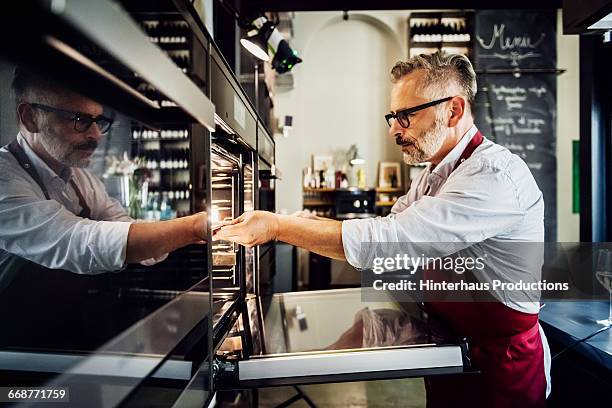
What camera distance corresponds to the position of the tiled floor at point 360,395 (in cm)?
265

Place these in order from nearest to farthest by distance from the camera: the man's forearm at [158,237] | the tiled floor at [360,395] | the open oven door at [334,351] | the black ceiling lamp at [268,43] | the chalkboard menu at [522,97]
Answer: the man's forearm at [158,237], the open oven door at [334,351], the black ceiling lamp at [268,43], the tiled floor at [360,395], the chalkboard menu at [522,97]

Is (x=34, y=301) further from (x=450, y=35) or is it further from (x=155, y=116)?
(x=450, y=35)

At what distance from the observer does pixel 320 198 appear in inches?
219

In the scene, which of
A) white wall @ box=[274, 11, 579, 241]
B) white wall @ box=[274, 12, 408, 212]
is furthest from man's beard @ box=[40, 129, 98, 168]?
white wall @ box=[274, 12, 408, 212]

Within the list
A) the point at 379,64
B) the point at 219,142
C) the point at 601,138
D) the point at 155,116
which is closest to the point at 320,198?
the point at 379,64

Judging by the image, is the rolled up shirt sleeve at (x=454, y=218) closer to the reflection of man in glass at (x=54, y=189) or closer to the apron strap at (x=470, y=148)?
the apron strap at (x=470, y=148)

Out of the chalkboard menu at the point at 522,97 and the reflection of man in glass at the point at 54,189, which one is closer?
the reflection of man in glass at the point at 54,189

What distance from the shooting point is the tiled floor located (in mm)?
2650

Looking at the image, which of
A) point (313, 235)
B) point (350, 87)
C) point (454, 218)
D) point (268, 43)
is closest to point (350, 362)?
point (313, 235)

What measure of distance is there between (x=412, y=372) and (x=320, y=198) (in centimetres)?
455

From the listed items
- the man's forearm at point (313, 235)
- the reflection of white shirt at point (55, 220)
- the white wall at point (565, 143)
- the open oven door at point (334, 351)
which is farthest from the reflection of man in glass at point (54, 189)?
the white wall at point (565, 143)

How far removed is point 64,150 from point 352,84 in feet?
19.0

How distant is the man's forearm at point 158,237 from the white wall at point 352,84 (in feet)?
16.2

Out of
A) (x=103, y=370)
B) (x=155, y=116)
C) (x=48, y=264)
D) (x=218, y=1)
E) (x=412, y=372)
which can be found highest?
(x=218, y=1)
